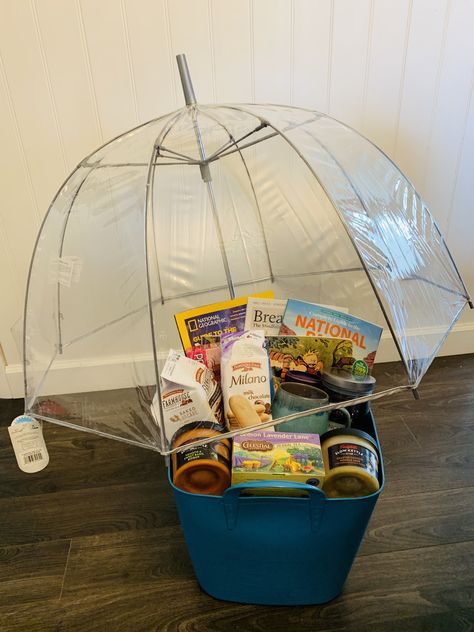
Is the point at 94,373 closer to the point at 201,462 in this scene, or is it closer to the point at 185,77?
the point at 201,462

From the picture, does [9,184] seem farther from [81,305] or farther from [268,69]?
[268,69]

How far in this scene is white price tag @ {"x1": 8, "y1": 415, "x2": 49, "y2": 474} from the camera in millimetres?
885

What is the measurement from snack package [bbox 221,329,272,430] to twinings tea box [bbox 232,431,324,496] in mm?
46

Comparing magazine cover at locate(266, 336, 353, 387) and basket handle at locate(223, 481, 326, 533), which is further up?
magazine cover at locate(266, 336, 353, 387)

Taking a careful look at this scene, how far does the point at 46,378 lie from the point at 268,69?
867 millimetres

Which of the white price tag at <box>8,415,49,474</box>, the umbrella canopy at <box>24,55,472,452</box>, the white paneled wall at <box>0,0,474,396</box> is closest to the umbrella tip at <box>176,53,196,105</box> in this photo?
the umbrella canopy at <box>24,55,472,452</box>

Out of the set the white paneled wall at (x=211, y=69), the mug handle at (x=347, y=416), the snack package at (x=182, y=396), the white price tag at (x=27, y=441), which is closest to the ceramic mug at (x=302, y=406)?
the mug handle at (x=347, y=416)

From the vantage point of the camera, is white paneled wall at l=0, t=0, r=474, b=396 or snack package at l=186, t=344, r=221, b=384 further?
white paneled wall at l=0, t=0, r=474, b=396

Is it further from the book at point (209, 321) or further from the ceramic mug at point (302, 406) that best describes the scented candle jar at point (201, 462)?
the book at point (209, 321)

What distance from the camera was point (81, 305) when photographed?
88 centimetres

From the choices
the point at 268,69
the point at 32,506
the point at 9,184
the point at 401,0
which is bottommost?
the point at 32,506

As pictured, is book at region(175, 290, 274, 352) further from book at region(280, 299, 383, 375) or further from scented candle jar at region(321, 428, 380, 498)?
scented candle jar at region(321, 428, 380, 498)

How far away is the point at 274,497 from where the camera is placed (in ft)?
2.38

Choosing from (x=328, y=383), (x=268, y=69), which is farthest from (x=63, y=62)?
(x=328, y=383)
